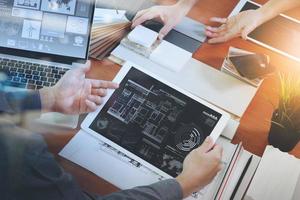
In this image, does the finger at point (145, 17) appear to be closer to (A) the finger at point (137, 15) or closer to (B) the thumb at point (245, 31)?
(A) the finger at point (137, 15)

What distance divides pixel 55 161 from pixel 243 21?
757mm

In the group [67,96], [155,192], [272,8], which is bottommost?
[155,192]

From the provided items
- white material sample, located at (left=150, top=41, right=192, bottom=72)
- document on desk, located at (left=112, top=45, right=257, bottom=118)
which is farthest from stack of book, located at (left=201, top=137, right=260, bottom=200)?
white material sample, located at (left=150, top=41, right=192, bottom=72)

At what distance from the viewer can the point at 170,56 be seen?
1.25m

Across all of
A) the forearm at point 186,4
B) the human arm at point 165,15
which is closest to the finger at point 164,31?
the human arm at point 165,15

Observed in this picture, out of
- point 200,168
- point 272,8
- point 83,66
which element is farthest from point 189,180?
point 272,8

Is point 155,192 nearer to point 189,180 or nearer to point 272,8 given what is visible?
point 189,180

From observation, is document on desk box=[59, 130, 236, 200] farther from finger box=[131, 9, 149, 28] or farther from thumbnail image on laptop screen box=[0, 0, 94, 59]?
finger box=[131, 9, 149, 28]

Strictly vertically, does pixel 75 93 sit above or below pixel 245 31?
below

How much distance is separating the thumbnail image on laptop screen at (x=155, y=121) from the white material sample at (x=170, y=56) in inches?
3.8

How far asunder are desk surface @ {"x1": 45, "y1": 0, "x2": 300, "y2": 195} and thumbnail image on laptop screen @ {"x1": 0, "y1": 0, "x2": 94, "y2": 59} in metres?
0.11

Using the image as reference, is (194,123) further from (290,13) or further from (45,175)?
(290,13)

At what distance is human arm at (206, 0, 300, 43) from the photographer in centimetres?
132

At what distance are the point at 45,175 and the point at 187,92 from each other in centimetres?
46
